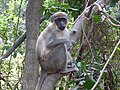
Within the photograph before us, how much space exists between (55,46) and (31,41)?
0.38 meters

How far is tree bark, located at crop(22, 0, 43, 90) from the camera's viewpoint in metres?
4.32

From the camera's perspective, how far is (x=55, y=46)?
4602mm

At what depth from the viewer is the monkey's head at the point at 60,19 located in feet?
14.7

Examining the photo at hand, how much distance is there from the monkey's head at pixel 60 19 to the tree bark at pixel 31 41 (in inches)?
10.8

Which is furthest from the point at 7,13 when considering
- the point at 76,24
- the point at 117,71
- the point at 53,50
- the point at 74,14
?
the point at 76,24

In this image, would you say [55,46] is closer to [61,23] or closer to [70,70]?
[61,23]

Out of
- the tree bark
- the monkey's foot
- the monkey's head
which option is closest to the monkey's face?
the monkey's head

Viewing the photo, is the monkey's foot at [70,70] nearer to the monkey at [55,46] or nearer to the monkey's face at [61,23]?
the monkey at [55,46]

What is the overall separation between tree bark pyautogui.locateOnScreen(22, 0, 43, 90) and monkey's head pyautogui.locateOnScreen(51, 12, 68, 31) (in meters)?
0.27

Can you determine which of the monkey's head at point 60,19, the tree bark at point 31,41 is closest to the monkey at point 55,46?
the monkey's head at point 60,19

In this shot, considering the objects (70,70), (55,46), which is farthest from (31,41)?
(70,70)

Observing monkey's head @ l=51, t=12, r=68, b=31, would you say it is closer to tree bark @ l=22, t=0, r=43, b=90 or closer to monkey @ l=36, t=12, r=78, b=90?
monkey @ l=36, t=12, r=78, b=90

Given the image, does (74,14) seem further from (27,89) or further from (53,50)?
(27,89)

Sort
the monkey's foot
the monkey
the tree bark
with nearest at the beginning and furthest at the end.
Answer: the monkey's foot
the tree bark
the monkey
